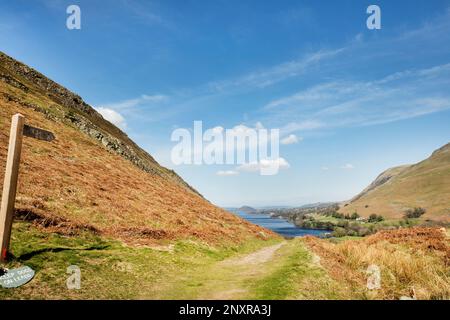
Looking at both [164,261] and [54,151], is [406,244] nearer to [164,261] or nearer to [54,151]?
[164,261]

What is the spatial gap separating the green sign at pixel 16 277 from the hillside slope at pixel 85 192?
5415 millimetres

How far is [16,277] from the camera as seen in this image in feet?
30.9

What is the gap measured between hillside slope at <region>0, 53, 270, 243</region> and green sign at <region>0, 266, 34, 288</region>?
5.41m

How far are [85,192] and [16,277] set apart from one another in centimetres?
1374

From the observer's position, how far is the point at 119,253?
14469mm

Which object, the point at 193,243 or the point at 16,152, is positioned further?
the point at 193,243

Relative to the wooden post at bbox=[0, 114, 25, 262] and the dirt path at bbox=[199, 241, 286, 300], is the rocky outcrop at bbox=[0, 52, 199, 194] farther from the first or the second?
the dirt path at bbox=[199, 241, 286, 300]

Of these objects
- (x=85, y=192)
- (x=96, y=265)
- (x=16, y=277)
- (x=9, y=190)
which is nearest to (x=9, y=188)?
(x=9, y=190)

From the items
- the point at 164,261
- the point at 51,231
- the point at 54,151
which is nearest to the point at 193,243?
the point at 164,261

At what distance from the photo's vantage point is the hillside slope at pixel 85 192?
59.0ft

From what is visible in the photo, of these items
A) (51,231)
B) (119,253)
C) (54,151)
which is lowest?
(119,253)
